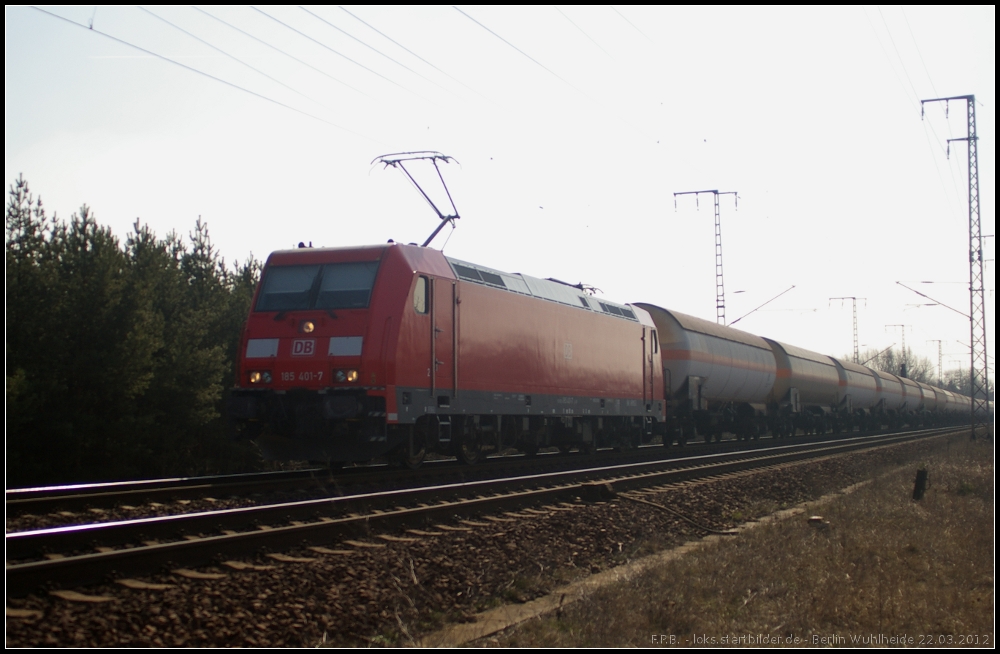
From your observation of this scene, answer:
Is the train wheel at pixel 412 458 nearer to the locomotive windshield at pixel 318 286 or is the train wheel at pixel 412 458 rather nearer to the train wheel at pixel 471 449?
the train wheel at pixel 471 449

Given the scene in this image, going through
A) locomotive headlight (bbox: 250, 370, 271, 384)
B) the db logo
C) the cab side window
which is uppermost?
the cab side window

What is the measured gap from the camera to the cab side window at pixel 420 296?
12727 millimetres

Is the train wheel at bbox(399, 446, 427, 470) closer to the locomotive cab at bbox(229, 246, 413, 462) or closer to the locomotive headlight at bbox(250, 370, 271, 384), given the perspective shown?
the locomotive cab at bbox(229, 246, 413, 462)

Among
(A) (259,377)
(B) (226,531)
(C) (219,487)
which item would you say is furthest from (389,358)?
(B) (226,531)

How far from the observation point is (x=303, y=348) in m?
12.5

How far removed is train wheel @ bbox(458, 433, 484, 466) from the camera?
14.7 meters

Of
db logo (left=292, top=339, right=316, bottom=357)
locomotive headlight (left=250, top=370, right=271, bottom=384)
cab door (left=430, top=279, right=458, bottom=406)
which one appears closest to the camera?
db logo (left=292, top=339, right=316, bottom=357)

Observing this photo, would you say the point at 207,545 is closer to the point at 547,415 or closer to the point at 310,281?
the point at 310,281

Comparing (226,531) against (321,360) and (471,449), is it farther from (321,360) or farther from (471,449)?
(471,449)

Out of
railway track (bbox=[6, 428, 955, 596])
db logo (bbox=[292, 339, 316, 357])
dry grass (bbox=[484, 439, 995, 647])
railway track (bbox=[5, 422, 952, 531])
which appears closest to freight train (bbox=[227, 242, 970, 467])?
db logo (bbox=[292, 339, 316, 357])

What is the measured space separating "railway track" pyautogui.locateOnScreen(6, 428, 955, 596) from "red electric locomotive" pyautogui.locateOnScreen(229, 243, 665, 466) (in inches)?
82.5

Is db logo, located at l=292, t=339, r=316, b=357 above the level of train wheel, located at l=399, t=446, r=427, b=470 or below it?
above

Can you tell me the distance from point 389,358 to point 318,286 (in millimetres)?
1880

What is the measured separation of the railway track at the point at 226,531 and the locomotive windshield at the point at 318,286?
3587 mm
